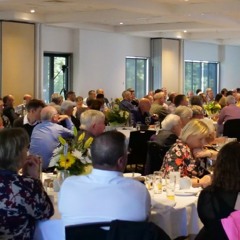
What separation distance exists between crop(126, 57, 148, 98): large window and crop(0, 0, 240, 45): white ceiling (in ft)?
3.92

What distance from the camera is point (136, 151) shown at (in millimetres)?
8375

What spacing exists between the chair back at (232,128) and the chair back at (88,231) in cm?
724

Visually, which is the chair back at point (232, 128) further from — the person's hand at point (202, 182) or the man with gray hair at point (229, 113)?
the person's hand at point (202, 182)

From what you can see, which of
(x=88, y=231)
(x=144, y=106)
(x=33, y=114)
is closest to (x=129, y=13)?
(x=144, y=106)

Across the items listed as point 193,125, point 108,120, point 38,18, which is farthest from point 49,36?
point 193,125

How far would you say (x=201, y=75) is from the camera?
24016 mm

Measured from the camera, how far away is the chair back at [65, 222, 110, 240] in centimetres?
273

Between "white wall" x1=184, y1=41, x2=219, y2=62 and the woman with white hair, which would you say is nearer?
the woman with white hair

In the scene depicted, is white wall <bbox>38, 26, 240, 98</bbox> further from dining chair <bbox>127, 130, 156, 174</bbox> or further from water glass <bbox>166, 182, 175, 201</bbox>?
water glass <bbox>166, 182, 175, 201</bbox>

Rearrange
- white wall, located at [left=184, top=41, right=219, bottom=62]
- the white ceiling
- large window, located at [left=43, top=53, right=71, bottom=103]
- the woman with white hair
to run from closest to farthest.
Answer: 1. the woman with white hair
2. the white ceiling
3. large window, located at [left=43, top=53, right=71, bottom=103]
4. white wall, located at [left=184, top=41, right=219, bottom=62]

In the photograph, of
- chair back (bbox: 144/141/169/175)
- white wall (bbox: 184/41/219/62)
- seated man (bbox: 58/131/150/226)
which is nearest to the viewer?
seated man (bbox: 58/131/150/226)

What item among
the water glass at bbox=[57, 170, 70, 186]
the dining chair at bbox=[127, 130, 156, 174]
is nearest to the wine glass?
the dining chair at bbox=[127, 130, 156, 174]

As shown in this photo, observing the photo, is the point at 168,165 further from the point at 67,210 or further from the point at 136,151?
the point at 136,151

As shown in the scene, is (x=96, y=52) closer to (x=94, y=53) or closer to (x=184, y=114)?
(x=94, y=53)
